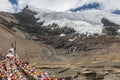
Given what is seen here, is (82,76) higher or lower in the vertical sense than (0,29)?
lower

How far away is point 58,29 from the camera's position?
175 m

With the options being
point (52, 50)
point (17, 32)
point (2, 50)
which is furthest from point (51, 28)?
point (2, 50)

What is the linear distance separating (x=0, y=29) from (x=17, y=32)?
39.4 ft

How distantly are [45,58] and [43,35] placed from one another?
48320mm

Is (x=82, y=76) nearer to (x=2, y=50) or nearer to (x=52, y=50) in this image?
(x=2, y=50)

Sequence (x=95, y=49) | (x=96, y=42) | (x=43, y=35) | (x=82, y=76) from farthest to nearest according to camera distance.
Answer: (x=43, y=35), (x=96, y=42), (x=95, y=49), (x=82, y=76)

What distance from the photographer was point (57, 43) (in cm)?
15288

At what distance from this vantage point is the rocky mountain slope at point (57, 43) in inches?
4722

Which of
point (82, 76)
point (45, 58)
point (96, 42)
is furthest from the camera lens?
point (96, 42)

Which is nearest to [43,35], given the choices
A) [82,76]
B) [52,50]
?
[52,50]

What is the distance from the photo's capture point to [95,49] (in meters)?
139

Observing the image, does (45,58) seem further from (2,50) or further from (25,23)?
(25,23)

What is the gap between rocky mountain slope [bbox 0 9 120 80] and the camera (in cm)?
11994

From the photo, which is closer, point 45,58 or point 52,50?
point 45,58
